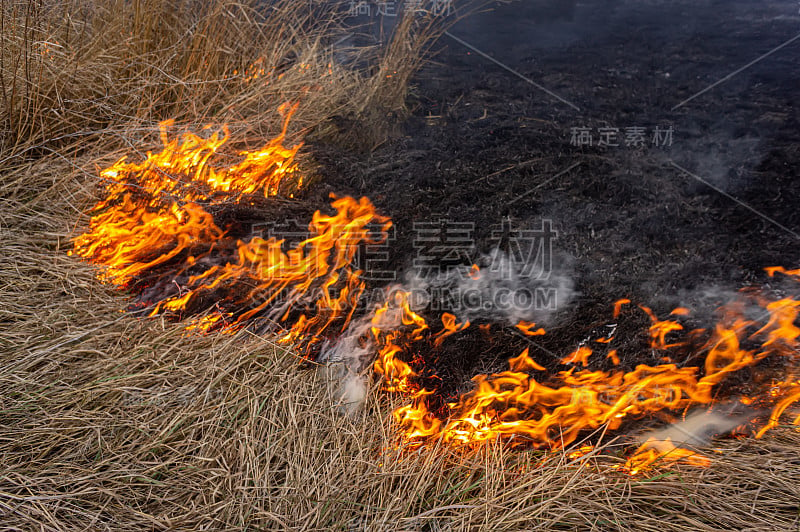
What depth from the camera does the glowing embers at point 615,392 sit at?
185 cm

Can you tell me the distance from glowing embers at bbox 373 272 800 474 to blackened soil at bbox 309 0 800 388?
8cm

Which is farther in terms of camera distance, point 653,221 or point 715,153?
point 715,153

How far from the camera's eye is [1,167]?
2895 mm

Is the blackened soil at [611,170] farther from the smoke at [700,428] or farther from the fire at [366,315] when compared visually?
the smoke at [700,428]

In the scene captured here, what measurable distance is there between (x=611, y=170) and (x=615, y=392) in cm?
148

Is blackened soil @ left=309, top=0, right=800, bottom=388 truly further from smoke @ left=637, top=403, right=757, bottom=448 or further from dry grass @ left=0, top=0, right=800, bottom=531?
dry grass @ left=0, top=0, right=800, bottom=531

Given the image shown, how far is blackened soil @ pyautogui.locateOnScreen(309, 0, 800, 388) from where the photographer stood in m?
2.26

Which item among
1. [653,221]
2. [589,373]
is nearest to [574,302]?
[589,373]

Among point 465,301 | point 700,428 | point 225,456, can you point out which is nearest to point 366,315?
point 465,301

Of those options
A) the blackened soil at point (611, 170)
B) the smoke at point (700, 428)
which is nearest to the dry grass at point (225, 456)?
the smoke at point (700, 428)

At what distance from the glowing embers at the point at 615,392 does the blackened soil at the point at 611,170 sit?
0.08 metres

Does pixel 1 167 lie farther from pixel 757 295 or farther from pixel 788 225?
pixel 788 225

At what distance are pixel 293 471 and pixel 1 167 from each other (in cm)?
244

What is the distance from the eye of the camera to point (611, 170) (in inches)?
116
